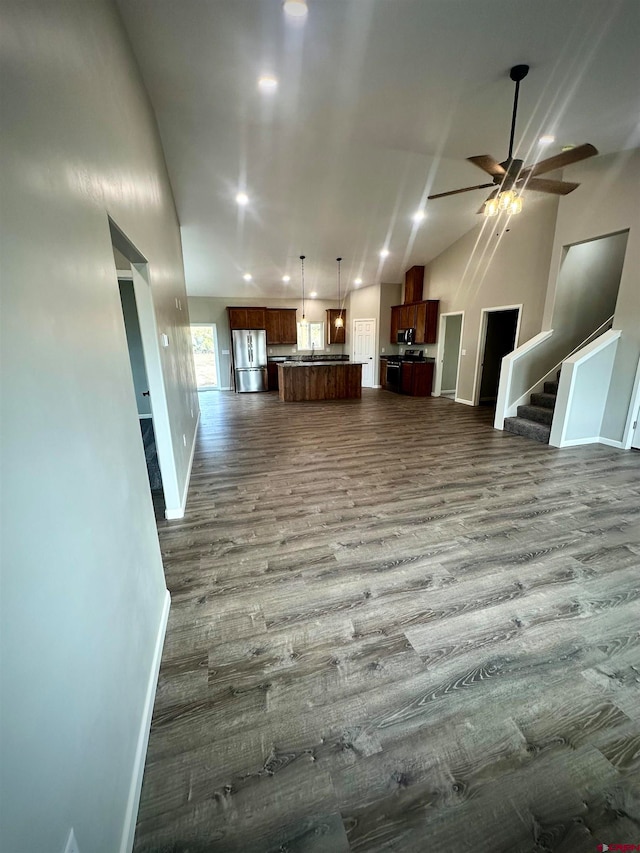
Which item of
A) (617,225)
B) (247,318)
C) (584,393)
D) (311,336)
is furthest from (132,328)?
(311,336)

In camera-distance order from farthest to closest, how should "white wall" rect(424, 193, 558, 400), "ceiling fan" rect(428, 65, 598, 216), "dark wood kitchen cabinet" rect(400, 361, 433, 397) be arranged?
1. "dark wood kitchen cabinet" rect(400, 361, 433, 397)
2. "white wall" rect(424, 193, 558, 400)
3. "ceiling fan" rect(428, 65, 598, 216)

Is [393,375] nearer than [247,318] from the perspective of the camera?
Yes

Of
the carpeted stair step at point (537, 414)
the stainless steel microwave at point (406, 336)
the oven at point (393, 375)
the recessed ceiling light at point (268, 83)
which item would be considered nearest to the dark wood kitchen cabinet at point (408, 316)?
the stainless steel microwave at point (406, 336)

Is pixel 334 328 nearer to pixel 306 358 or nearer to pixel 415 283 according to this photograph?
pixel 306 358

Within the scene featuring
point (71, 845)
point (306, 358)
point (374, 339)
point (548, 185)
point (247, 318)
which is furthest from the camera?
point (306, 358)

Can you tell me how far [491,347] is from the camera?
718 cm

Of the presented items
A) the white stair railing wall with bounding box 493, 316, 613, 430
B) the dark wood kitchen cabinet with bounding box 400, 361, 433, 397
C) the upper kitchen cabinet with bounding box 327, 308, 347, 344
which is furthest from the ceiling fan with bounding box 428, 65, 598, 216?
the upper kitchen cabinet with bounding box 327, 308, 347, 344

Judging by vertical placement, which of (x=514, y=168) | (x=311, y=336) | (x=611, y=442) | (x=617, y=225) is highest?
(x=514, y=168)

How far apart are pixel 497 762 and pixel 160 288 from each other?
3.66 m

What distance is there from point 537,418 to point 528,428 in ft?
0.95

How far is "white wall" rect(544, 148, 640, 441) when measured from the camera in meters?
4.00

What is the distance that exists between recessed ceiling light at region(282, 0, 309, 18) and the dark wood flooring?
355 centimetres

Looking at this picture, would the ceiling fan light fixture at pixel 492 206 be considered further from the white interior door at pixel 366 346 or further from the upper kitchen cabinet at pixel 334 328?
the upper kitchen cabinet at pixel 334 328

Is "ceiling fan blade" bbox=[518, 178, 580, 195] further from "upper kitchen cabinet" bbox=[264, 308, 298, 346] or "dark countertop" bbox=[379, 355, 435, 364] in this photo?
"upper kitchen cabinet" bbox=[264, 308, 298, 346]
